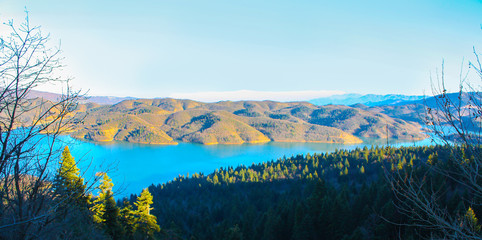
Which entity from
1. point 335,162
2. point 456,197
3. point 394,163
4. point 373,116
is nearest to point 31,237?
point 394,163

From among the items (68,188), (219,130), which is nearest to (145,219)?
(68,188)

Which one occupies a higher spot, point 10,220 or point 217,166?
point 10,220

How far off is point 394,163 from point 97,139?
149192 mm

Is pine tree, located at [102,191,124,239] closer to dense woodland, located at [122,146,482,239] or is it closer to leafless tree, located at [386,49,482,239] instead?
dense woodland, located at [122,146,482,239]

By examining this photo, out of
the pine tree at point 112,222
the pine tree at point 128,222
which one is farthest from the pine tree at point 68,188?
the pine tree at point 128,222

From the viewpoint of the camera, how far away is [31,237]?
3561 mm

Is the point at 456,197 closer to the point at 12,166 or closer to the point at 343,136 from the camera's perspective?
the point at 12,166

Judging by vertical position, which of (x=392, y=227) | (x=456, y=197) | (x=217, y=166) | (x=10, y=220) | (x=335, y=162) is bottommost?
(x=217, y=166)

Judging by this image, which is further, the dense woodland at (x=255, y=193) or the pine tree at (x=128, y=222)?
the pine tree at (x=128, y=222)

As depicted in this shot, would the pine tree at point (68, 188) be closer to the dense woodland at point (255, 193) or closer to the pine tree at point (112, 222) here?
the dense woodland at point (255, 193)

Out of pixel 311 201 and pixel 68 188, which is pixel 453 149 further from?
pixel 311 201

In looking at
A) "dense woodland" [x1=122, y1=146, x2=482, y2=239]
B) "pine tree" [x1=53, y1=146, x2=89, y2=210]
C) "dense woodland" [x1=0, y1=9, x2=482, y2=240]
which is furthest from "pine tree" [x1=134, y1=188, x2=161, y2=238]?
"pine tree" [x1=53, y1=146, x2=89, y2=210]

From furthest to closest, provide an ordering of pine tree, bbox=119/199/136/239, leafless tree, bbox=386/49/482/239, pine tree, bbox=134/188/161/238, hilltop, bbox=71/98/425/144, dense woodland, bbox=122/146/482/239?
hilltop, bbox=71/98/425/144
dense woodland, bbox=122/146/482/239
pine tree, bbox=134/188/161/238
pine tree, bbox=119/199/136/239
leafless tree, bbox=386/49/482/239

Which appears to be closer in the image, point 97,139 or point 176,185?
point 176,185
